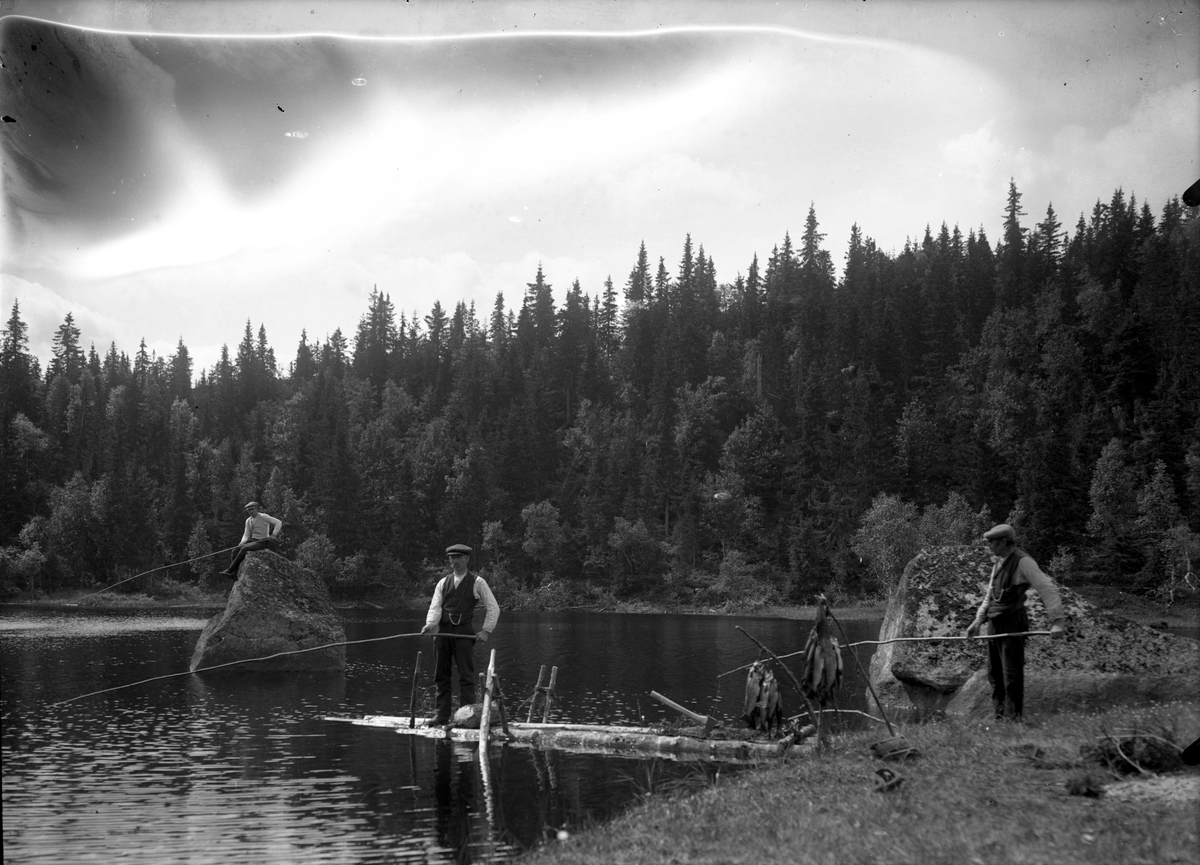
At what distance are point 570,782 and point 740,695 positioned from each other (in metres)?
11.3

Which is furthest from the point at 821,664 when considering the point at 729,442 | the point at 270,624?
the point at 729,442

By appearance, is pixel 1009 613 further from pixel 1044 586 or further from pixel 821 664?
pixel 821 664

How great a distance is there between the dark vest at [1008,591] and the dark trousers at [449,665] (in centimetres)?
920

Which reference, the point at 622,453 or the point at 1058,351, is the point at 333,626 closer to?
the point at 622,453

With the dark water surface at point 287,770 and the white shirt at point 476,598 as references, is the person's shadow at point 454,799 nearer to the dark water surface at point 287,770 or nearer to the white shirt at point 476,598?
the dark water surface at point 287,770

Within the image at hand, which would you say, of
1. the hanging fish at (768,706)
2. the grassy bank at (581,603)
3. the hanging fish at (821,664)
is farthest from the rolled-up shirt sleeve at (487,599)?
the grassy bank at (581,603)

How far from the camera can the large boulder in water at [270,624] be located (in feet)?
97.0

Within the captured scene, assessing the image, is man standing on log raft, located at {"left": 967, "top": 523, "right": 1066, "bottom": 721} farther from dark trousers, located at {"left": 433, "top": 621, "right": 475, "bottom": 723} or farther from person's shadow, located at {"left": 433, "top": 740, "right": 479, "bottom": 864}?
dark trousers, located at {"left": 433, "top": 621, "right": 475, "bottom": 723}

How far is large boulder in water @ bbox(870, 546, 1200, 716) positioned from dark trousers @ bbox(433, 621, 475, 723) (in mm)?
8762

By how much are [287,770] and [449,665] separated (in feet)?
14.1

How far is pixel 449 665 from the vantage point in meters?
18.6

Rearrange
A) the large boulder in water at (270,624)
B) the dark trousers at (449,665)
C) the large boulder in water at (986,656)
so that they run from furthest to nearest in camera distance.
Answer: the large boulder in water at (270,624)
the dark trousers at (449,665)
the large boulder in water at (986,656)

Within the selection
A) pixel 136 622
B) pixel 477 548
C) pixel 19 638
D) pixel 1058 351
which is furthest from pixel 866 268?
pixel 19 638

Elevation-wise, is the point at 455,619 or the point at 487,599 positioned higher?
the point at 487,599
